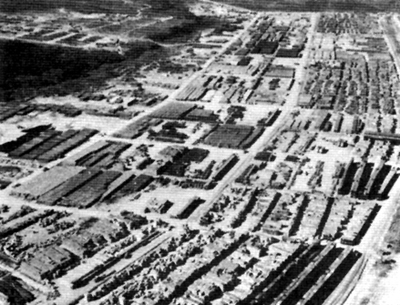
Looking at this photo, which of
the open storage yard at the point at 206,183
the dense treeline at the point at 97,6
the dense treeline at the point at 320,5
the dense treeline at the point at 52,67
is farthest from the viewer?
the dense treeline at the point at 320,5

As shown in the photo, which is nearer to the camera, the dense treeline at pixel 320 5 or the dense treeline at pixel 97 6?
the dense treeline at pixel 97 6

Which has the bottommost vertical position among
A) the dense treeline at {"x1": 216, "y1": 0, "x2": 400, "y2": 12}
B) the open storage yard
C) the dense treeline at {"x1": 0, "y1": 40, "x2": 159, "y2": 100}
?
the open storage yard

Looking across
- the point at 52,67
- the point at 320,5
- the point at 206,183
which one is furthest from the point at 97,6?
the point at 206,183

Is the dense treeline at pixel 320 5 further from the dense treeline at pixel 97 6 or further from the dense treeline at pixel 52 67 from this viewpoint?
the dense treeline at pixel 52 67

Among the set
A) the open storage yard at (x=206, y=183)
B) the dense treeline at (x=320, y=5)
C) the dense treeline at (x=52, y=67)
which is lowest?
the open storage yard at (x=206, y=183)

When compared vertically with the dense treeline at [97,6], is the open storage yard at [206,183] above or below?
below

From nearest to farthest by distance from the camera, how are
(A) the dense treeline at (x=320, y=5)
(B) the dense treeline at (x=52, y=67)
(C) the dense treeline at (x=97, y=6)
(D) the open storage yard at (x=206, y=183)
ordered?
(D) the open storage yard at (x=206, y=183) → (B) the dense treeline at (x=52, y=67) → (C) the dense treeline at (x=97, y=6) → (A) the dense treeline at (x=320, y=5)

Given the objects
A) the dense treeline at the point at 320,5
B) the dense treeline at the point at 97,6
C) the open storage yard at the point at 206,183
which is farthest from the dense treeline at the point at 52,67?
the dense treeline at the point at 320,5

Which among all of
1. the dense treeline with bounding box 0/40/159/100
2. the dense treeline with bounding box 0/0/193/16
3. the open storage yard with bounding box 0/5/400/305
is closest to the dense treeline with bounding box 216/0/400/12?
the dense treeline with bounding box 0/0/193/16

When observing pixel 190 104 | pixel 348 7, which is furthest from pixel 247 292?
pixel 348 7

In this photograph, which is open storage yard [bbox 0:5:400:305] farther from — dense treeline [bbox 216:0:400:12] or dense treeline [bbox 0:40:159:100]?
dense treeline [bbox 216:0:400:12]

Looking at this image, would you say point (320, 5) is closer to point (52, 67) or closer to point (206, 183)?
point (52, 67)

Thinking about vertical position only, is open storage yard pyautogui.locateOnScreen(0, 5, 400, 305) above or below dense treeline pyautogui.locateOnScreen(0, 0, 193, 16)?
below
